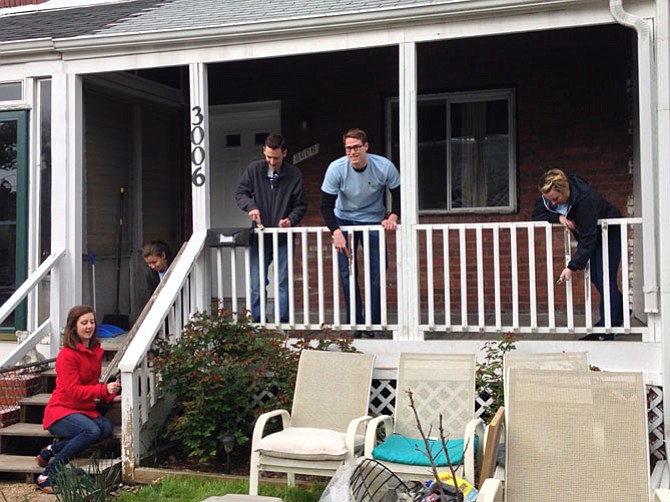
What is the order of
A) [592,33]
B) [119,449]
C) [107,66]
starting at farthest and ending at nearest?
[592,33]
[107,66]
[119,449]

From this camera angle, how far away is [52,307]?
771 cm

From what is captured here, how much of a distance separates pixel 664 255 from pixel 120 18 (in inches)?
234

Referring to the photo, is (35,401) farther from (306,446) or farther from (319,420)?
(306,446)

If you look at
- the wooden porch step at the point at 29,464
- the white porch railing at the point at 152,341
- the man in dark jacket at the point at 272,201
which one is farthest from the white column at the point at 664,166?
the wooden porch step at the point at 29,464

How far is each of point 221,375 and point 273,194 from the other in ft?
6.07

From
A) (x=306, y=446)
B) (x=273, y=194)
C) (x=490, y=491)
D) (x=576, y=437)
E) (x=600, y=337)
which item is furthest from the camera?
(x=273, y=194)

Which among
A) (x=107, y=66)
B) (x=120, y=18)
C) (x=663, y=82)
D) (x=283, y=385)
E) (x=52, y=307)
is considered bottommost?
(x=283, y=385)

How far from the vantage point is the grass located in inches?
216

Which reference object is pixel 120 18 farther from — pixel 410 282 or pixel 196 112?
pixel 410 282

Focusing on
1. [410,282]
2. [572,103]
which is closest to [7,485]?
[410,282]

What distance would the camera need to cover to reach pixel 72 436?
5.92 metres

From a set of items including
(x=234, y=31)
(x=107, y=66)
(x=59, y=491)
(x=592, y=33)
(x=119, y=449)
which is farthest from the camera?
(x=592, y=33)

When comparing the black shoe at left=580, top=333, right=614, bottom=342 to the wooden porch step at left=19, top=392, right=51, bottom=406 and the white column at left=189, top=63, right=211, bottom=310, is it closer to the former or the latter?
the white column at left=189, top=63, right=211, bottom=310

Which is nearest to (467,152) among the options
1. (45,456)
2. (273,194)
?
(273,194)
